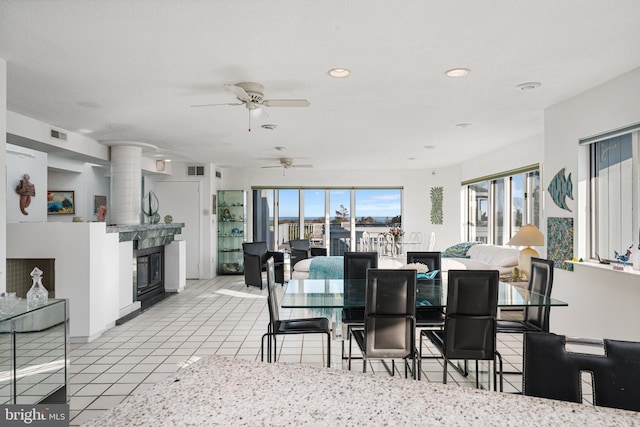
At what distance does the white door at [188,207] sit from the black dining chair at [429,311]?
5806 millimetres

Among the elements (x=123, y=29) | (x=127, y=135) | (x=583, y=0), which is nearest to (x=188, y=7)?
(x=123, y=29)

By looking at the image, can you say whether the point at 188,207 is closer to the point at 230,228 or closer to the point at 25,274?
the point at 230,228

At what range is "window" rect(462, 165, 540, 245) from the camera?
21.4 feet

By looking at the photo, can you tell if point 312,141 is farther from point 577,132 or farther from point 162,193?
point 162,193

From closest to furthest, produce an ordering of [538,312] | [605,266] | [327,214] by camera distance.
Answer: [538,312]
[605,266]
[327,214]

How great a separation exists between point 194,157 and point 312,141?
9.45ft

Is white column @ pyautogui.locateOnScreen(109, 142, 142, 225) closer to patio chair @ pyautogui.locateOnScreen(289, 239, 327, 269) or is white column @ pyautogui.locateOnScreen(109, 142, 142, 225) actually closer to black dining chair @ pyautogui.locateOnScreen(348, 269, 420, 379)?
patio chair @ pyautogui.locateOnScreen(289, 239, 327, 269)

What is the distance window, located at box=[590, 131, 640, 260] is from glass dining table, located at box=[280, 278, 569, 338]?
88 cm

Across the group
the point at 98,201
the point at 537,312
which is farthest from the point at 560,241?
the point at 98,201

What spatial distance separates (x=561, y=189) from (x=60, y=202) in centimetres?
876

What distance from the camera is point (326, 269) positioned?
6.57 metres

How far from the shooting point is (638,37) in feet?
9.04

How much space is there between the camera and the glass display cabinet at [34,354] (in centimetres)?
253

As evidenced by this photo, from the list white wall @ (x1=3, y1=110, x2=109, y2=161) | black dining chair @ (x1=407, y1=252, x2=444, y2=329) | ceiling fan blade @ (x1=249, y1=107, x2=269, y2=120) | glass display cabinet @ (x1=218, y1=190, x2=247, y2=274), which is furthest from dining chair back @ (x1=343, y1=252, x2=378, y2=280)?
glass display cabinet @ (x1=218, y1=190, x2=247, y2=274)
